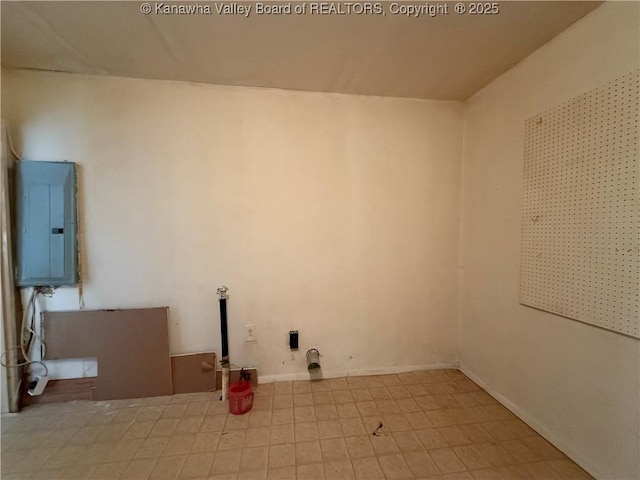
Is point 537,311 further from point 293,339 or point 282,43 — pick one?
point 282,43

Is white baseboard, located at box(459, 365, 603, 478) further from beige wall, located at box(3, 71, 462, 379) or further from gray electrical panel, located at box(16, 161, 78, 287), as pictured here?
gray electrical panel, located at box(16, 161, 78, 287)

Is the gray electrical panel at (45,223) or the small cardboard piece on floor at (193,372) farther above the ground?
the gray electrical panel at (45,223)

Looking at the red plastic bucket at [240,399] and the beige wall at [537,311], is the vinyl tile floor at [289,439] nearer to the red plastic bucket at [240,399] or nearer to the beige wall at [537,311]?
the red plastic bucket at [240,399]

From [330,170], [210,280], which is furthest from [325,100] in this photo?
[210,280]

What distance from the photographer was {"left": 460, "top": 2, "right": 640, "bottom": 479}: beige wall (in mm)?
1064

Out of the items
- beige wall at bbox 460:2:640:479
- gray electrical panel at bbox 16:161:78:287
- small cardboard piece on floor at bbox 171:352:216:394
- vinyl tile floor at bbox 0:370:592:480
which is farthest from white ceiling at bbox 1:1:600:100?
vinyl tile floor at bbox 0:370:592:480

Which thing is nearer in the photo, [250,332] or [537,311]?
[537,311]

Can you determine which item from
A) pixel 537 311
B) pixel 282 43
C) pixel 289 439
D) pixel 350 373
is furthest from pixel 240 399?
pixel 282 43

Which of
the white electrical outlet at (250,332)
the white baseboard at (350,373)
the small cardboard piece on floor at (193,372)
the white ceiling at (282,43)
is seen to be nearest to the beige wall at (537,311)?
the white ceiling at (282,43)

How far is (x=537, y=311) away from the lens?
1.42 metres

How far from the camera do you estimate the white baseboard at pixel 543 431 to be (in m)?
1.18

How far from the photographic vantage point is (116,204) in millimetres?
1686

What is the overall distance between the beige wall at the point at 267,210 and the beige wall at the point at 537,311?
199mm

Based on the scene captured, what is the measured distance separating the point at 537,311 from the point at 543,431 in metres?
0.64
